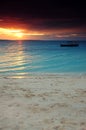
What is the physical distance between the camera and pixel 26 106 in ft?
37.0

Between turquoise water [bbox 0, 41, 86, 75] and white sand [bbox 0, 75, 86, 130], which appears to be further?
turquoise water [bbox 0, 41, 86, 75]

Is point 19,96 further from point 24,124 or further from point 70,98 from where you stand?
point 24,124

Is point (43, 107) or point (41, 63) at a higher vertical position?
point (41, 63)

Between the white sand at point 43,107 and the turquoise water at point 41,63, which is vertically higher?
the turquoise water at point 41,63

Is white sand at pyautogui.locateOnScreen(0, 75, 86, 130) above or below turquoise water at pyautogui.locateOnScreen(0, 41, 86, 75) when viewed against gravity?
below

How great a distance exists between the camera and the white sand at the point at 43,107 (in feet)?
29.7

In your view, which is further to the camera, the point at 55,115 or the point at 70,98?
the point at 70,98

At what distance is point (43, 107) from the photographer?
11078mm

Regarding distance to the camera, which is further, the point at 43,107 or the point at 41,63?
the point at 41,63

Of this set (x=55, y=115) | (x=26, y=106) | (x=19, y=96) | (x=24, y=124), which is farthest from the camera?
(x=19, y=96)

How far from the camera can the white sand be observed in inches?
357

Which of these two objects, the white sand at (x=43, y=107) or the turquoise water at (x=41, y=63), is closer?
the white sand at (x=43, y=107)

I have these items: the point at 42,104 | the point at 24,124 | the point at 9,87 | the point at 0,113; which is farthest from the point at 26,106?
the point at 9,87

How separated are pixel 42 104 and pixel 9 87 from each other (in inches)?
165
